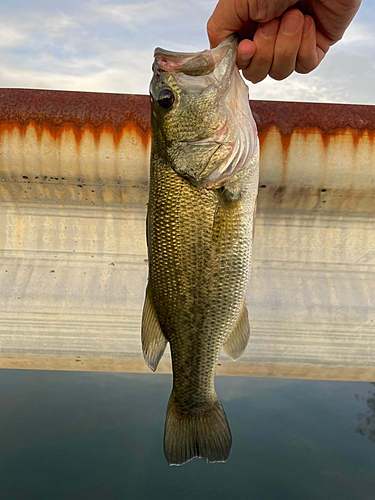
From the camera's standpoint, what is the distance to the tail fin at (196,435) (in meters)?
1.79

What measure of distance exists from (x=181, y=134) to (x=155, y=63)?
323mm

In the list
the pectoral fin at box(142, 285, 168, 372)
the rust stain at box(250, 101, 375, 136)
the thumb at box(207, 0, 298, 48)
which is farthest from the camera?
the rust stain at box(250, 101, 375, 136)

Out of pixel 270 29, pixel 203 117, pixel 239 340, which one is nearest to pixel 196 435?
pixel 239 340

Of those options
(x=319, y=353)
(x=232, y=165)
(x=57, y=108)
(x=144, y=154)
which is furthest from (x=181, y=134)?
(x=319, y=353)

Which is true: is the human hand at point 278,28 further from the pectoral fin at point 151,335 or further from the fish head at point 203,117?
the pectoral fin at point 151,335

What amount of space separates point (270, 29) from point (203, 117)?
1.56 ft

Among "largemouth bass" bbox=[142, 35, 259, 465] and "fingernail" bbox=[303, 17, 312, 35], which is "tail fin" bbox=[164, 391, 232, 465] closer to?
"largemouth bass" bbox=[142, 35, 259, 465]

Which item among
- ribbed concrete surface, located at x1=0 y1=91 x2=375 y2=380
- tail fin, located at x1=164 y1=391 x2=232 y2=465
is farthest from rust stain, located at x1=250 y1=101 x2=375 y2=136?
tail fin, located at x1=164 y1=391 x2=232 y2=465

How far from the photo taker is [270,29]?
70.5 inches

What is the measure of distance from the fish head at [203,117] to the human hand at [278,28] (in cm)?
13

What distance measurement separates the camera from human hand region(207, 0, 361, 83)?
1.74m

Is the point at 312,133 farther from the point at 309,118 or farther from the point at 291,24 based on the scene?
the point at 291,24

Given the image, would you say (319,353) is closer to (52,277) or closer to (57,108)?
(52,277)

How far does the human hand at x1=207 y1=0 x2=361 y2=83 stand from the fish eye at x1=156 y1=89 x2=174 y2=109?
341 mm
